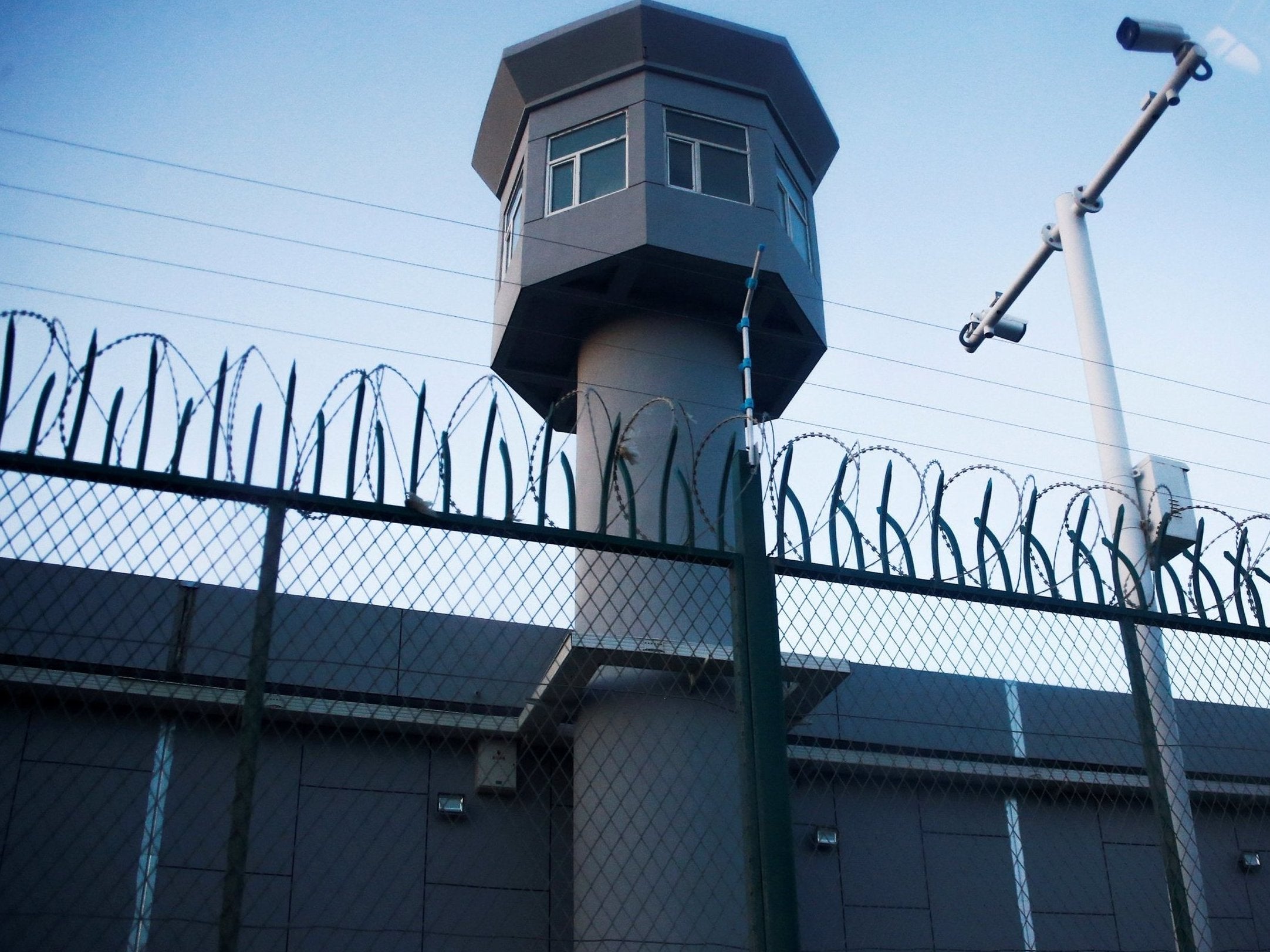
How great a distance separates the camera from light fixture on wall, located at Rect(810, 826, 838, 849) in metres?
10.0

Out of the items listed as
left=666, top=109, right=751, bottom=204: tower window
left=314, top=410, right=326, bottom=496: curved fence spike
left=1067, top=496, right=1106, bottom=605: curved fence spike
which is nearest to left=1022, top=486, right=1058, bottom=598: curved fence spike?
left=1067, top=496, right=1106, bottom=605: curved fence spike

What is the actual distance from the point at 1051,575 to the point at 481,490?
2238 millimetres

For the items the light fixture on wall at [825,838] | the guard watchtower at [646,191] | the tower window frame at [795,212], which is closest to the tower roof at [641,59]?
the guard watchtower at [646,191]

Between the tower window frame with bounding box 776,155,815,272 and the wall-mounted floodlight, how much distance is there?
6.71 metres

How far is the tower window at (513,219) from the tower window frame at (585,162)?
45 centimetres

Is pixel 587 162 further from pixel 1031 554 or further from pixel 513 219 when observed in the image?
pixel 1031 554

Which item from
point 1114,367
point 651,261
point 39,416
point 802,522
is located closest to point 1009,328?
point 1114,367

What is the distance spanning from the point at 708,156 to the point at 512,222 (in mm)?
2363

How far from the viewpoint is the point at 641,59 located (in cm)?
1230

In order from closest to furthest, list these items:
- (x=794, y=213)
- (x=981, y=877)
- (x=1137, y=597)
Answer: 1. (x=1137, y=597)
2. (x=981, y=877)
3. (x=794, y=213)

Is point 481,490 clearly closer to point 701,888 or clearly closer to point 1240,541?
point 1240,541

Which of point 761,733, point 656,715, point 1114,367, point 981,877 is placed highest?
point 1114,367

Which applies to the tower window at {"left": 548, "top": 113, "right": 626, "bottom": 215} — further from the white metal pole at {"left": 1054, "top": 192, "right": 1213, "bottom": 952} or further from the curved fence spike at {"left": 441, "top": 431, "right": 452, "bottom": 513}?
the curved fence spike at {"left": 441, "top": 431, "right": 452, "bottom": 513}

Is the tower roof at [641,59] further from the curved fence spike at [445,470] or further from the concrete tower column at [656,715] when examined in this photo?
the curved fence spike at [445,470]
